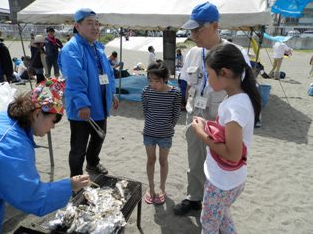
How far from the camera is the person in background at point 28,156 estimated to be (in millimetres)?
1381

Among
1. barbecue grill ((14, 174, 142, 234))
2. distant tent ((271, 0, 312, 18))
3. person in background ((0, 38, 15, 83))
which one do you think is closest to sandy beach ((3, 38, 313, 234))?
barbecue grill ((14, 174, 142, 234))

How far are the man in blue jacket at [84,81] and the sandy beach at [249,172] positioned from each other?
0.93 metres

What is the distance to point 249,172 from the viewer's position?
13.9 ft

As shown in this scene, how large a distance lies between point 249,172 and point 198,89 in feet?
6.98

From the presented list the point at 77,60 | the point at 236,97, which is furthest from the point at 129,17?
the point at 236,97

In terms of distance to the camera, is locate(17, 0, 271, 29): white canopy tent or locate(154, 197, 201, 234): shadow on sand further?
locate(17, 0, 271, 29): white canopy tent

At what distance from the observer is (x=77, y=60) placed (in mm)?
2846

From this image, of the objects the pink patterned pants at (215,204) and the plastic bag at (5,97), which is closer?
the pink patterned pants at (215,204)

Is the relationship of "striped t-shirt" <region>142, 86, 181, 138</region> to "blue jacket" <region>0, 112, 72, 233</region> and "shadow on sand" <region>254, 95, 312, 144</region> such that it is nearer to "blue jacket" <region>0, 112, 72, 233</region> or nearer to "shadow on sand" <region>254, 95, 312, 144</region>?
"blue jacket" <region>0, 112, 72, 233</region>

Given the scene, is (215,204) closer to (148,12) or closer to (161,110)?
(161,110)

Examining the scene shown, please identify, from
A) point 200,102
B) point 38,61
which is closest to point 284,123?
point 200,102

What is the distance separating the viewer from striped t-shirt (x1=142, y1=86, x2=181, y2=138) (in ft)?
9.24

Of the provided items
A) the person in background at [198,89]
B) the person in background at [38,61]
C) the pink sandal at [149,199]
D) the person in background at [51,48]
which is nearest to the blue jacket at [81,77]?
the person in background at [198,89]

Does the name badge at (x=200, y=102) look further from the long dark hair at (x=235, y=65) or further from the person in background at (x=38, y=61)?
the person in background at (x=38, y=61)
